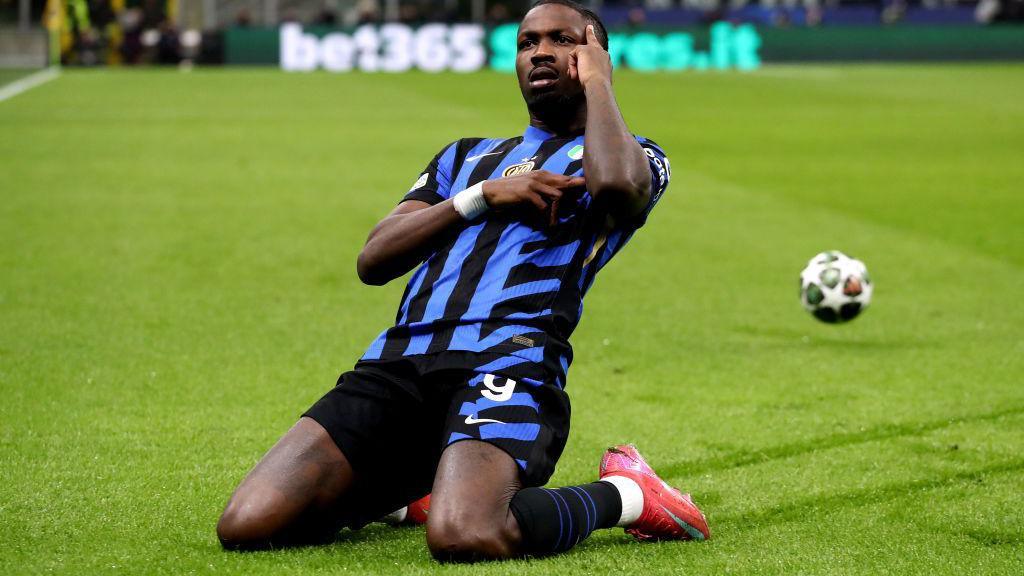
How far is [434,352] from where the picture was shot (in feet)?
15.6

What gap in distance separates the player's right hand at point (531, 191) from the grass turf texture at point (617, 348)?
1133mm

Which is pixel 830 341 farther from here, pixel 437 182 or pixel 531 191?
pixel 531 191

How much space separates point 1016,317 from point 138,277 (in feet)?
20.0

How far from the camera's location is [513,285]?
4.77 m

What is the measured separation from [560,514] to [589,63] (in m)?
1.51

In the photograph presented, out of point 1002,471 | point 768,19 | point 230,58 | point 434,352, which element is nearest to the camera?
point 434,352

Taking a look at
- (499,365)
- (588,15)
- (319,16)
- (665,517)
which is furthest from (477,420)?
(319,16)

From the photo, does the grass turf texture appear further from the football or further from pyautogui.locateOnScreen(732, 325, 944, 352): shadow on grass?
the football

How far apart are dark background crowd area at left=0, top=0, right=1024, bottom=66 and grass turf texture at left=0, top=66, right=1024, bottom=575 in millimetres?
21732

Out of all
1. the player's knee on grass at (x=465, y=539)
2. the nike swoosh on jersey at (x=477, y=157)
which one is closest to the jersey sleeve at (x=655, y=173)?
the nike swoosh on jersey at (x=477, y=157)

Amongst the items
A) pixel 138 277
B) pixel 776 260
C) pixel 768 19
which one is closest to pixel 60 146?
pixel 138 277

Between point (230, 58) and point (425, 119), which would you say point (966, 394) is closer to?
A: point (425, 119)

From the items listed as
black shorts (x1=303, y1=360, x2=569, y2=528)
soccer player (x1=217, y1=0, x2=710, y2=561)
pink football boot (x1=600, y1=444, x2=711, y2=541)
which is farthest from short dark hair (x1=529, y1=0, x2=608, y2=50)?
pink football boot (x1=600, y1=444, x2=711, y2=541)

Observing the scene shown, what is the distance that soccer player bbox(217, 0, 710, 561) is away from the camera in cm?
450
